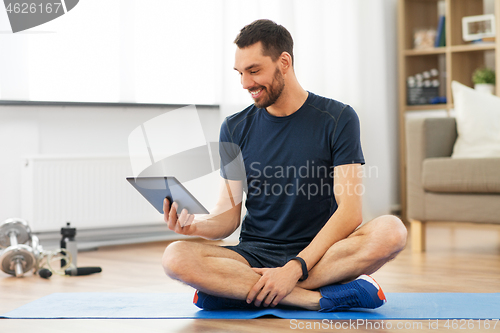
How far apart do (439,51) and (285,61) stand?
9.21 feet

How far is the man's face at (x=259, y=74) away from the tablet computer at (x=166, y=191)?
37 centimetres

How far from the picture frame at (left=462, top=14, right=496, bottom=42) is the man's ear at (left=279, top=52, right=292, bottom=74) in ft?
8.92

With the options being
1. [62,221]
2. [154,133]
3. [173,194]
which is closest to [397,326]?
[173,194]

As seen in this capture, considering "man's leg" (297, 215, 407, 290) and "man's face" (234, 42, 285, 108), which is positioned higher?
"man's face" (234, 42, 285, 108)

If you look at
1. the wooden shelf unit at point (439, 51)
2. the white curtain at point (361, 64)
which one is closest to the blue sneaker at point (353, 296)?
the white curtain at point (361, 64)

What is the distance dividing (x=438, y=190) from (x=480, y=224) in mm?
236

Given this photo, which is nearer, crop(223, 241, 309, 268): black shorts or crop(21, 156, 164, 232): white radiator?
crop(223, 241, 309, 268): black shorts

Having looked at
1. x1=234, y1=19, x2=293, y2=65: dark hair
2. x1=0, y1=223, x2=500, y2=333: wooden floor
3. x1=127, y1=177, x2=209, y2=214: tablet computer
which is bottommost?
x1=0, y1=223, x2=500, y2=333: wooden floor

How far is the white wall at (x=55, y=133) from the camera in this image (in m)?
3.09

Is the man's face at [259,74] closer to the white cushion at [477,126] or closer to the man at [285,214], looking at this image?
the man at [285,214]

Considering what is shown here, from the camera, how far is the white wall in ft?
10.1

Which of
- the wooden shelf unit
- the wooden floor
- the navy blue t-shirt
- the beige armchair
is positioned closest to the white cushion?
the beige armchair

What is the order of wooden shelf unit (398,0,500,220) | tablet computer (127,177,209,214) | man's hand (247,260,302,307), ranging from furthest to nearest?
wooden shelf unit (398,0,500,220) < man's hand (247,260,302,307) < tablet computer (127,177,209,214)

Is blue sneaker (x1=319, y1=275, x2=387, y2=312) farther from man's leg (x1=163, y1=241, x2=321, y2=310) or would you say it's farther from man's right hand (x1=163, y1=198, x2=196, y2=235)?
man's right hand (x1=163, y1=198, x2=196, y2=235)
